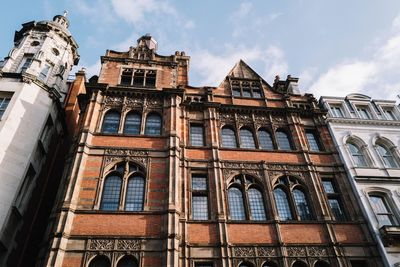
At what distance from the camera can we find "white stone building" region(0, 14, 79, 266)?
17.6 m

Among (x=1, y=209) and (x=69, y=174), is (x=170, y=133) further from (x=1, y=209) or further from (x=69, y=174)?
(x=1, y=209)

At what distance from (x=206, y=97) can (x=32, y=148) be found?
12.2 meters

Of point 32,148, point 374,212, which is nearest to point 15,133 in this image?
point 32,148

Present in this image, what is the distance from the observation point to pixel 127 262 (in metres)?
15.0

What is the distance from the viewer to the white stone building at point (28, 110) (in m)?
17.6

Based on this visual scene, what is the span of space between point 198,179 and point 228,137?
4350 millimetres

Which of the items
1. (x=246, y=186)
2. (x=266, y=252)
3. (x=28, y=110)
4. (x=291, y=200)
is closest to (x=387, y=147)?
(x=291, y=200)

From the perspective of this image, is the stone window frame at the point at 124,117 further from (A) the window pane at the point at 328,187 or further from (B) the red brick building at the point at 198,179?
(A) the window pane at the point at 328,187

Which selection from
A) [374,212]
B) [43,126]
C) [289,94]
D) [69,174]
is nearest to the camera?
[69,174]

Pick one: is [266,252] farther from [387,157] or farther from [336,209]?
[387,157]

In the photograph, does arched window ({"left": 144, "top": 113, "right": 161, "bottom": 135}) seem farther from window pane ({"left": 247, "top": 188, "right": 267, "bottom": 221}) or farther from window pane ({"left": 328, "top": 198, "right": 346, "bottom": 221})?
window pane ({"left": 328, "top": 198, "right": 346, "bottom": 221})

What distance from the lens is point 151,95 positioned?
22422 millimetres

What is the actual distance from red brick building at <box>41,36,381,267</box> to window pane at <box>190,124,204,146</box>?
100mm

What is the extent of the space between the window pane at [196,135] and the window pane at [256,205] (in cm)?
470
